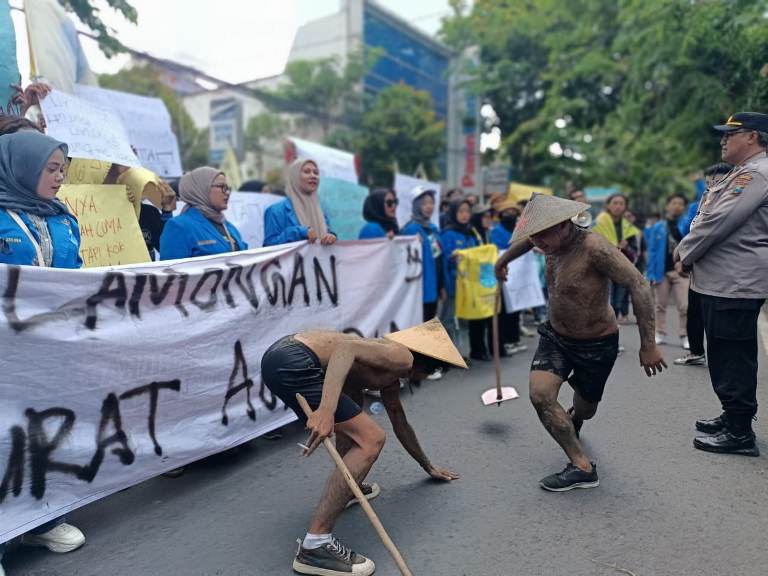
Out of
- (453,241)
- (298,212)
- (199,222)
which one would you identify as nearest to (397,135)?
(453,241)

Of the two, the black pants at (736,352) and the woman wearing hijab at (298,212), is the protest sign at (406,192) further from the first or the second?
the black pants at (736,352)

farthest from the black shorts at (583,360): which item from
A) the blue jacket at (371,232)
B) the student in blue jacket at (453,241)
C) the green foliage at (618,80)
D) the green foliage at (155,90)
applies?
the green foliage at (155,90)

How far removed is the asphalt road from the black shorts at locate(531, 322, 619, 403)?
20.0 inches

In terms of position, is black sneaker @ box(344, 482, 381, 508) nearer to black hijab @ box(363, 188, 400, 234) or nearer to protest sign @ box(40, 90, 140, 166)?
protest sign @ box(40, 90, 140, 166)

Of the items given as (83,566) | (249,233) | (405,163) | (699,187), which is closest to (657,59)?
(699,187)

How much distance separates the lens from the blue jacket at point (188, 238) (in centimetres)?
384

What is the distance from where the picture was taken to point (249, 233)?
6.38m

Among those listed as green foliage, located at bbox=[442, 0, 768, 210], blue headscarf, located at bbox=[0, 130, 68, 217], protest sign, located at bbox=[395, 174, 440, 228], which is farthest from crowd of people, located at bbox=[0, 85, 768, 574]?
green foliage, located at bbox=[442, 0, 768, 210]

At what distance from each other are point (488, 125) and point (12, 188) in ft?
80.8

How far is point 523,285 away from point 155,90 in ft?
79.8

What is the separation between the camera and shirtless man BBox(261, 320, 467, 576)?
96.3 inches

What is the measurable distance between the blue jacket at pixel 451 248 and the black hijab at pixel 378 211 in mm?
761

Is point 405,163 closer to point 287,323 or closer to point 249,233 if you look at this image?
point 249,233

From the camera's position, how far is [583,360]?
3.33 metres
